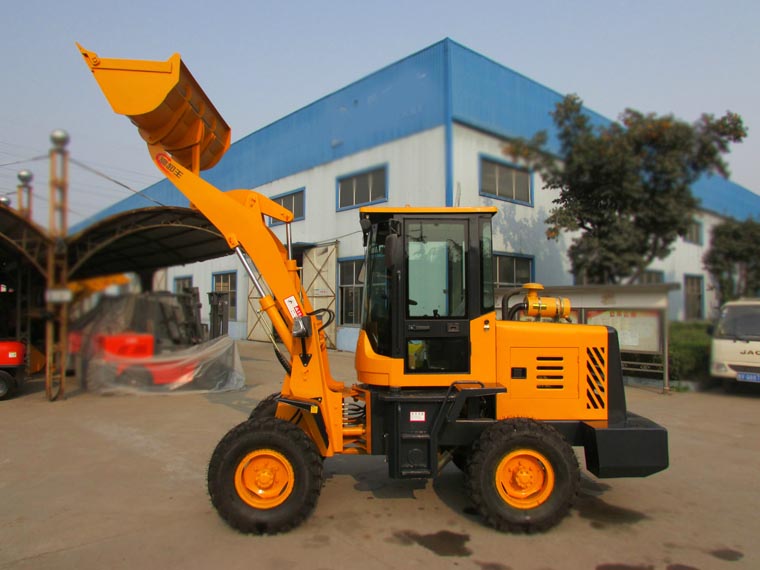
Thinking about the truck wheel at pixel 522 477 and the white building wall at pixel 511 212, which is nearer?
the truck wheel at pixel 522 477

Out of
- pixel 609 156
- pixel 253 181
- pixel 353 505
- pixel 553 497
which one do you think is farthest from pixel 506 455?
pixel 253 181

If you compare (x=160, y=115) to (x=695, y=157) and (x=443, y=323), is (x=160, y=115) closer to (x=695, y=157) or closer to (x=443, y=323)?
(x=443, y=323)

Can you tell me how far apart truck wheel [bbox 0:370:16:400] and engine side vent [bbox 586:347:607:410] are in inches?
391

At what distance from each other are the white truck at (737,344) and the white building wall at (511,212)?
6.59 metres

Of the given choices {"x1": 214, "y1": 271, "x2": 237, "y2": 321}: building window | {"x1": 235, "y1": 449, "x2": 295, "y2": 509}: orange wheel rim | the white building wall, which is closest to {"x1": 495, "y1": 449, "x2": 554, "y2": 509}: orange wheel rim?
Result: {"x1": 235, "y1": 449, "x2": 295, "y2": 509}: orange wheel rim

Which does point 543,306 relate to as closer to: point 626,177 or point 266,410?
point 266,410

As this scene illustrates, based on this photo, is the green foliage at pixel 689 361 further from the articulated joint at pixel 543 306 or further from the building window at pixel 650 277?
the articulated joint at pixel 543 306

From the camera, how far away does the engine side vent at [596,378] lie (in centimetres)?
418

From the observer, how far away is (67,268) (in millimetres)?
7832

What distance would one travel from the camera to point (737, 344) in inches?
373

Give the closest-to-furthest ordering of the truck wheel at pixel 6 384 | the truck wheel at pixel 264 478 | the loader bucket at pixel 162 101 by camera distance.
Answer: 1. the truck wheel at pixel 264 478
2. the loader bucket at pixel 162 101
3. the truck wheel at pixel 6 384

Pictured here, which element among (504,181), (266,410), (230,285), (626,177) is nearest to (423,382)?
(266,410)

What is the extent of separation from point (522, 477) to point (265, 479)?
1.94 m

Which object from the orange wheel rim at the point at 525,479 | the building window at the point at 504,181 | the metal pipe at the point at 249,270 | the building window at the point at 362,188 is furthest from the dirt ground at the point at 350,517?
the building window at the point at 362,188
